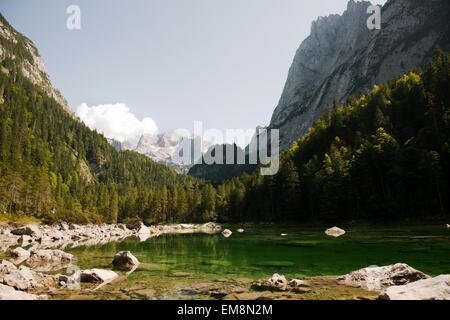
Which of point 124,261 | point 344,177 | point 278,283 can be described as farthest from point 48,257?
point 344,177

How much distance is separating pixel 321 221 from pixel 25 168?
9567 centimetres

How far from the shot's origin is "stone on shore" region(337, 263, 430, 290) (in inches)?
467

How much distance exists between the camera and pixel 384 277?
40.9 feet

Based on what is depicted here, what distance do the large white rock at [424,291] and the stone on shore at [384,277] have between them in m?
2.37

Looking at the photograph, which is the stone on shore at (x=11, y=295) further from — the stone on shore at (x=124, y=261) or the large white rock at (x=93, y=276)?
the stone on shore at (x=124, y=261)

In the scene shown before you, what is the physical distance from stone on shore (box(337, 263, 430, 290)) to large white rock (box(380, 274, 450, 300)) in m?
2.37

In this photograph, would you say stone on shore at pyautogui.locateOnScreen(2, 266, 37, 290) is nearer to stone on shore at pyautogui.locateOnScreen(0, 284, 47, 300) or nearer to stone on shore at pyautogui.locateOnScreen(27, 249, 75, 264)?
stone on shore at pyautogui.locateOnScreen(0, 284, 47, 300)

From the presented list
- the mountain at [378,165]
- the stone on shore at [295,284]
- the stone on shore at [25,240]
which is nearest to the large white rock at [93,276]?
the stone on shore at [295,284]

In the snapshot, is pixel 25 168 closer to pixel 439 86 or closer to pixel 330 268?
pixel 330 268

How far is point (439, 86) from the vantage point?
59.7 m

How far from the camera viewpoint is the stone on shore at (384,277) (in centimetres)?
1185
